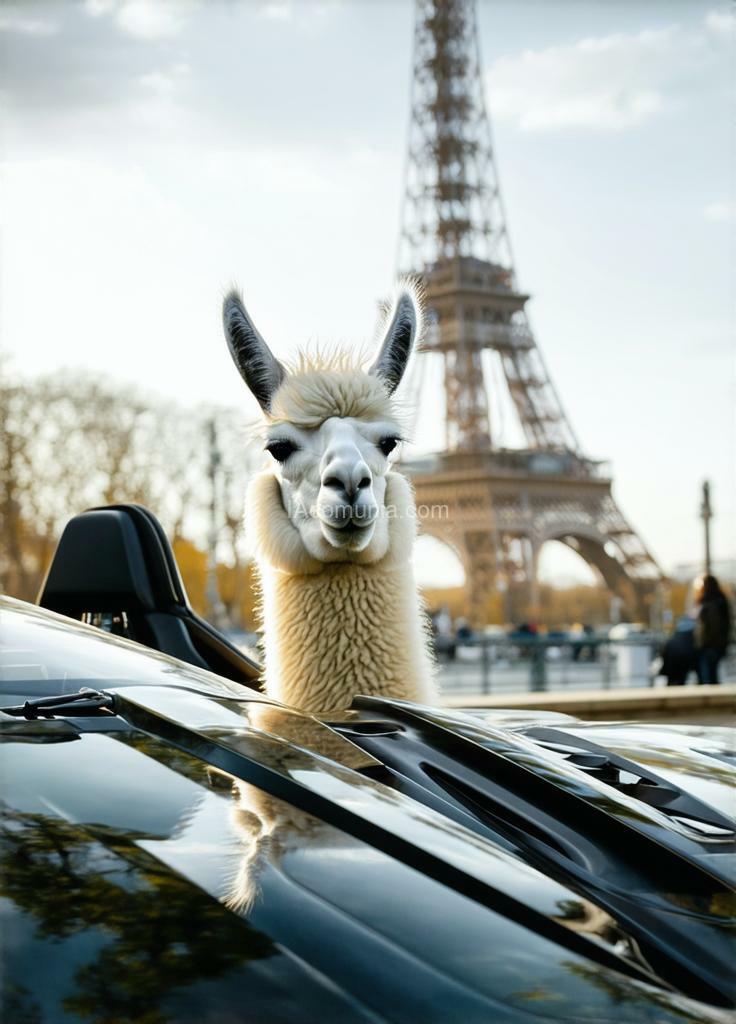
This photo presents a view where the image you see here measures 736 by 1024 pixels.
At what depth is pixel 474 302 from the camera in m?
44.0

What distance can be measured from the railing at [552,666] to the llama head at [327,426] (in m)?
11.0

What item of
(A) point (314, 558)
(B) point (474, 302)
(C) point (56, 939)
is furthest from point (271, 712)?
(B) point (474, 302)

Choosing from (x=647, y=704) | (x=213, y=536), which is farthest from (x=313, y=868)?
(x=213, y=536)

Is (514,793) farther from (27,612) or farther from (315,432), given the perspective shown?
(315,432)

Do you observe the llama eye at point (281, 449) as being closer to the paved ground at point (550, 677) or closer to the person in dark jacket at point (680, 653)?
the person in dark jacket at point (680, 653)

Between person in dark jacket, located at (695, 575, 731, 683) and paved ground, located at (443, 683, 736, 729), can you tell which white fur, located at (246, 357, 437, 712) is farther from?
person in dark jacket, located at (695, 575, 731, 683)

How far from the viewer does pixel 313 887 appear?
1233mm

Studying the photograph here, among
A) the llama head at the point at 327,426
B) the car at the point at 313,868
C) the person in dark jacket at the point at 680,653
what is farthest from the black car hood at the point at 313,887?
the person in dark jacket at the point at 680,653

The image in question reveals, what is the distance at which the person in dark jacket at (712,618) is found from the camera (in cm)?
1085

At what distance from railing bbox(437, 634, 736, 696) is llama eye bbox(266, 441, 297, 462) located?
11.1 meters

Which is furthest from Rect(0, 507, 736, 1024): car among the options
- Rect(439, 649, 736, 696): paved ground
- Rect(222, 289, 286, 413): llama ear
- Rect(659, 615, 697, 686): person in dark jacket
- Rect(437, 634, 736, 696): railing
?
Rect(439, 649, 736, 696): paved ground

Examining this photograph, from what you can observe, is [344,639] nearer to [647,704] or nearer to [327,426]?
[327,426]

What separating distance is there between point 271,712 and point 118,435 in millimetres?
35167

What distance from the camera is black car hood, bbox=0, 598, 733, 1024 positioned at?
112 cm
